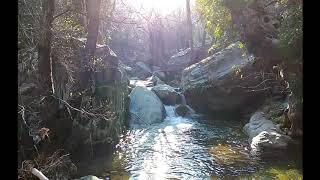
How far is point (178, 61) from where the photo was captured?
3491cm

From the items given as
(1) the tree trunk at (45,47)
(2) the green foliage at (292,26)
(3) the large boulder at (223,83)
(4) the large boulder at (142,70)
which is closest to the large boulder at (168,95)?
(3) the large boulder at (223,83)

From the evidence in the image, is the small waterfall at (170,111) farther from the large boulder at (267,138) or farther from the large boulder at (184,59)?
the large boulder at (184,59)

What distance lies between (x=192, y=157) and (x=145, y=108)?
8.01 metres

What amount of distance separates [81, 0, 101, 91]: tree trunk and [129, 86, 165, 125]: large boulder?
19.7ft

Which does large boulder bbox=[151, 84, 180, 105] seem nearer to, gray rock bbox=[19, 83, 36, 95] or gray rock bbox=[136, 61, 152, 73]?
gray rock bbox=[19, 83, 36, 95]

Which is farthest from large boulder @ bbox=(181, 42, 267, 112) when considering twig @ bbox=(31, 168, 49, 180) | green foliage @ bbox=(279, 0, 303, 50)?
twig @ bbox=(31, 168, 49, 180)

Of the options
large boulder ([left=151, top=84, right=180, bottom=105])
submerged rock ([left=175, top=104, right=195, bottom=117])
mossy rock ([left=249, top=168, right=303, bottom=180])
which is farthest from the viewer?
large boulder ([left=151, top=84, right=180, bottom=105])

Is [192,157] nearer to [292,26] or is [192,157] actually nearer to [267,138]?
[267,138]

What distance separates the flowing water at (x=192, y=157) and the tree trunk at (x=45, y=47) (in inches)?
127

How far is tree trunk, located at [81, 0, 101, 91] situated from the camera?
44.8 ft

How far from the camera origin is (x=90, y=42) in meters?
14.3

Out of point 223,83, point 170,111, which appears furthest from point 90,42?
point 170,111

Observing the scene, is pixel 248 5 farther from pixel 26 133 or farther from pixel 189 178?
pixel 26 133
